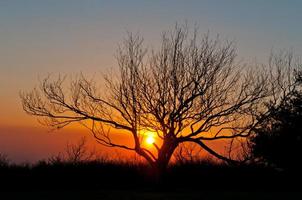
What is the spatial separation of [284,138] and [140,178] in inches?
367

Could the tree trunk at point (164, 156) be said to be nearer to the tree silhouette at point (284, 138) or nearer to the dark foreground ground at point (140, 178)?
the dark foreground ground at point (140, 178)

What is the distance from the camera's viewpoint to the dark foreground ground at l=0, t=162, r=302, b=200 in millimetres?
28172

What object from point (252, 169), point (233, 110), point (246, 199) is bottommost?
point (246, 199)

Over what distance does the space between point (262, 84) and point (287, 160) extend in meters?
6.40

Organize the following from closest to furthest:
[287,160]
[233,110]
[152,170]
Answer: [233,110], [152,170], [287,160]

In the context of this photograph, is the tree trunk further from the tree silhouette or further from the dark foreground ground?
the tree silhouette

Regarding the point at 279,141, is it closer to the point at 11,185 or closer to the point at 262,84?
the point at 262,84

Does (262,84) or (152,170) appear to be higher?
(262,84)

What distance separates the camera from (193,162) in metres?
31.5

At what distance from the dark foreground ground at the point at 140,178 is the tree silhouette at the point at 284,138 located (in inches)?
43.1

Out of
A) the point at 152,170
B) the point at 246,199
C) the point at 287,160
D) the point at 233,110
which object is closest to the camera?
the point at 246,199

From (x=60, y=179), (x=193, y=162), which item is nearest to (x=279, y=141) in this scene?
(x=193, y=162)

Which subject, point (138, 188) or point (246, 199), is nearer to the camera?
point (246, 199)

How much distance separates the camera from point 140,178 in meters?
30.3
